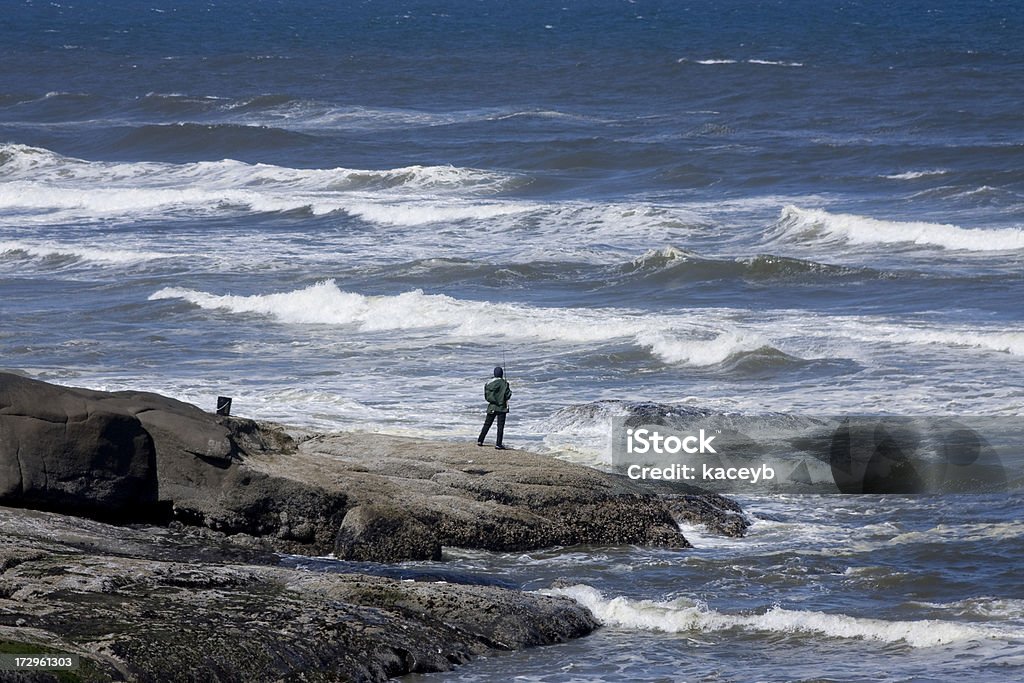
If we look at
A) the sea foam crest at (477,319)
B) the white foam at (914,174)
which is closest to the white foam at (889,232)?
the white foam at (914,174)

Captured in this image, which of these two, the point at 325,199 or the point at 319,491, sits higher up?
the point at 325,199

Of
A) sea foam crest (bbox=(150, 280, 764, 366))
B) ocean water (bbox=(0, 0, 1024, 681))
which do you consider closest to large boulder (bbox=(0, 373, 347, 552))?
ocean water (bbox=(0, 0, 1024, 681))

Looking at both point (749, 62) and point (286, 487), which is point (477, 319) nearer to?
point (286, 487)

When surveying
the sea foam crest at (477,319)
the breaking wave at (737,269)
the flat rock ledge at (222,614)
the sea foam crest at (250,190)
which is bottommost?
the flat rock ledge at (222,614)

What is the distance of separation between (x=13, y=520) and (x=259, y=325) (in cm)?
1510

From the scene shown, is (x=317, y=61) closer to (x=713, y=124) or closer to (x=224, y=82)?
(x=224, y=82)

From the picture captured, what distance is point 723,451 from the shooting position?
18.2 m

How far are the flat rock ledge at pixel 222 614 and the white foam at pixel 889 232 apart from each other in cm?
2251

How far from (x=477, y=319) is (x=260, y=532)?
44.7 feet

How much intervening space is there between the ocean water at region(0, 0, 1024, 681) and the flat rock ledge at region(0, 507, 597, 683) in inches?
16.9

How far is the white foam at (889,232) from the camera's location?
32.4 metres

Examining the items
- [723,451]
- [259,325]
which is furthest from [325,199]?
[723,451]
